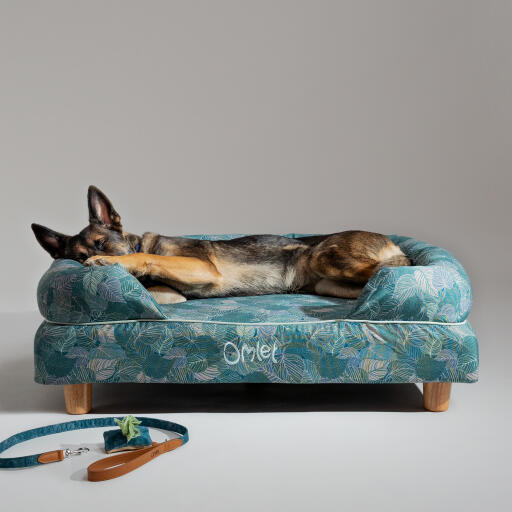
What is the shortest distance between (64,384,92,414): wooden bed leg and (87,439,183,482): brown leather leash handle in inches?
29.5

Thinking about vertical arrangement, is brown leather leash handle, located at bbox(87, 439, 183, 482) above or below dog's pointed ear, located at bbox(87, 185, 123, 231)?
below

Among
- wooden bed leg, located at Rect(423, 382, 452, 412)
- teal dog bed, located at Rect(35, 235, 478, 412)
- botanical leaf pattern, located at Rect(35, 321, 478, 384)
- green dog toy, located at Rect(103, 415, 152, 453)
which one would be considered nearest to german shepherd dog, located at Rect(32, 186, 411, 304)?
teal dog bed, located at Rect(35, 235, 478, 412)

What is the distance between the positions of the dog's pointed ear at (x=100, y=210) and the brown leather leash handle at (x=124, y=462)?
1.86m

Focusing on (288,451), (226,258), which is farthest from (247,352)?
(226,258)

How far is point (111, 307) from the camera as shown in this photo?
3898mm

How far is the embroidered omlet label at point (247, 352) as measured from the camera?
3.86 metres

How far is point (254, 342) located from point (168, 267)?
1092mm

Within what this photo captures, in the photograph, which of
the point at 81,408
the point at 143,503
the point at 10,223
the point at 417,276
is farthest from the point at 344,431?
the point at 10,223

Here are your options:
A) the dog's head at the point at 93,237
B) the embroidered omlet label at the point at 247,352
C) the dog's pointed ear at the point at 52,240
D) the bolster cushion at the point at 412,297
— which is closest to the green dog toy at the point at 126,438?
the embroidered omlet label at the point at 247,352

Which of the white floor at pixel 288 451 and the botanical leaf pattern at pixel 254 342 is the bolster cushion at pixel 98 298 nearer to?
the botanical leaf pattern at pixel 254 342

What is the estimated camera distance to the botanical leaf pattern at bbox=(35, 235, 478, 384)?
388 cm

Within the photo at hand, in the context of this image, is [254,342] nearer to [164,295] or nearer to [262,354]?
[262,354]

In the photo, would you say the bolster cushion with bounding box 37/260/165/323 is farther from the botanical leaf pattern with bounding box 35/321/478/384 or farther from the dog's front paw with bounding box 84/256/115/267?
the dog's front paw with bounding box 84/256/115/267

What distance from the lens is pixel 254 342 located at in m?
3.87
